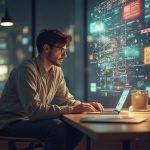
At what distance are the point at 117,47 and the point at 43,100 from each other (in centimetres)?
179

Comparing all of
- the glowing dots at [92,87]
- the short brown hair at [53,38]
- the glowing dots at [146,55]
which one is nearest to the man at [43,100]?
the short brown hair at [53,38]

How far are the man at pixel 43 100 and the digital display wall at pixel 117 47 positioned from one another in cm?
110

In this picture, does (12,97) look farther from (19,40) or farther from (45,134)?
(19,40)

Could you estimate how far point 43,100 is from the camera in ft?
8.88

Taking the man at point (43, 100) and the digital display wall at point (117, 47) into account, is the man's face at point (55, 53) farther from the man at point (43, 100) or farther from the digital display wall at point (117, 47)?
the digital display wall at point (117, 47)

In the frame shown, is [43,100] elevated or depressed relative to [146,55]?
depressed

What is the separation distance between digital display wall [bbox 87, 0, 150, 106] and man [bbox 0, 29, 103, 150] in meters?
1.10

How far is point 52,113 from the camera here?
96.0 inches

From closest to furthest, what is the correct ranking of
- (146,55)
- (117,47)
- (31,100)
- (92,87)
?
(31,100) → (146,55) → (117,47) → (92,87)

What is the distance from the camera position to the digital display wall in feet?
12.5

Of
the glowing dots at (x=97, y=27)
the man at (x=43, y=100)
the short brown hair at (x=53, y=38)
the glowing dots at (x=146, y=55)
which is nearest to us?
the man at (x=43, y=100)

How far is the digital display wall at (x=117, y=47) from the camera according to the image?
149 inches

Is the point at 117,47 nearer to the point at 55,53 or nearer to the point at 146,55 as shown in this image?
the point at 146,55

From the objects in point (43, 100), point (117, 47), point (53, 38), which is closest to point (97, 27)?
point (117, 47)
